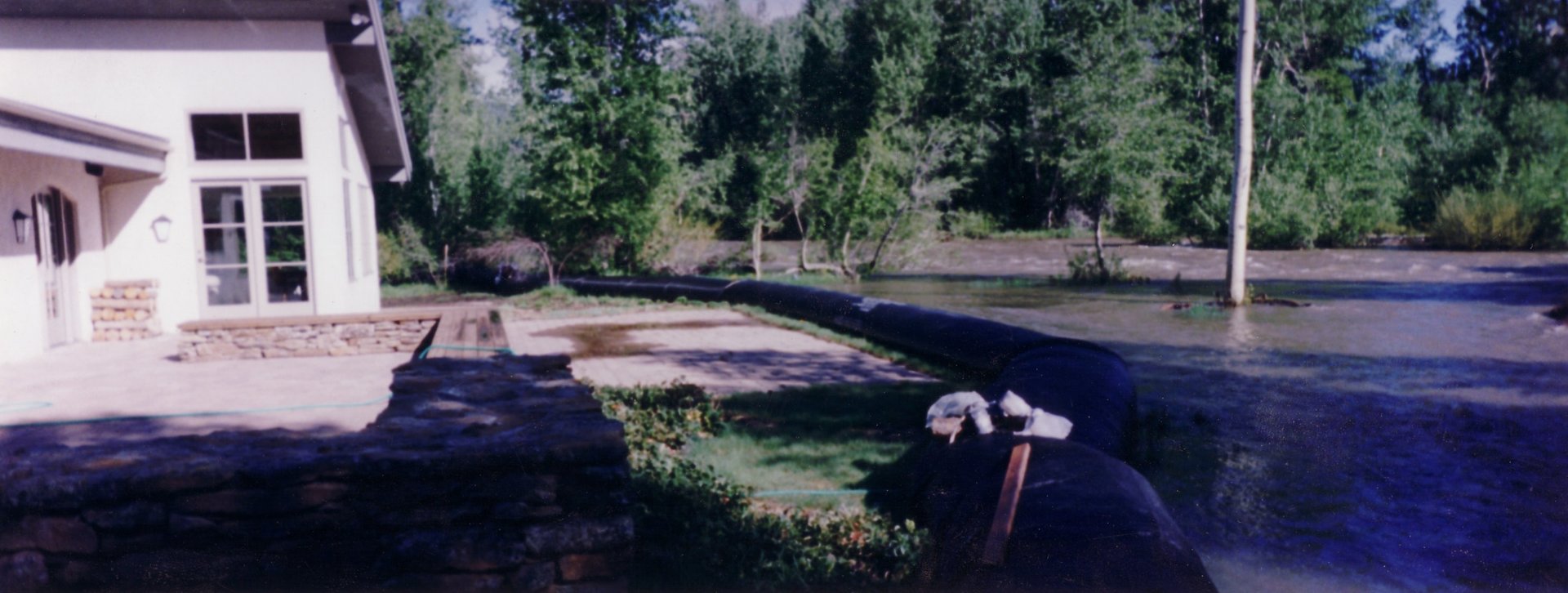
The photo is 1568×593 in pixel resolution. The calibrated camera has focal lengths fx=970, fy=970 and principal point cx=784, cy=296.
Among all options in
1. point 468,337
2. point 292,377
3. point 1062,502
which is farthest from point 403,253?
point 1062,502

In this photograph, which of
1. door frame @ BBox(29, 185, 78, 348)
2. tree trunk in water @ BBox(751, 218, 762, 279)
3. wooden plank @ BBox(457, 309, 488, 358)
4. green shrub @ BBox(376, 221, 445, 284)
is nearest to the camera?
wooden plank @ BBox(457, 309, 488, 358)

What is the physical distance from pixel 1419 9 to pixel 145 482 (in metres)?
46.5

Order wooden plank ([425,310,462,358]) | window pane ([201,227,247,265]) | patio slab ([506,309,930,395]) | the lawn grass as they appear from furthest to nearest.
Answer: window pane ([201,227,247,265])
patio slab ([506,309,930,395])
wooden plank ([425,310,462,358])
the lawn grass

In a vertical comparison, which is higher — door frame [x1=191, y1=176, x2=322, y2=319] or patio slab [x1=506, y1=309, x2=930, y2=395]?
door frame [x1=191, y1=176, x2=322, y2=319]

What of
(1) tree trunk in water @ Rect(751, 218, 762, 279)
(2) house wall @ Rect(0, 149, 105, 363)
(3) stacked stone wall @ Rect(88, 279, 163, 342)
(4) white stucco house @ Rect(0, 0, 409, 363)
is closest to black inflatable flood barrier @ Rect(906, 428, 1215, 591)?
(2) house wall @ Rect(0, 149, 105, 363)

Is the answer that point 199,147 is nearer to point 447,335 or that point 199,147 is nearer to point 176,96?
point 176,96

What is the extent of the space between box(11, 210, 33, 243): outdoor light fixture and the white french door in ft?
6.95

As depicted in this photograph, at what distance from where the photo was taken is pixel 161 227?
1099 cm

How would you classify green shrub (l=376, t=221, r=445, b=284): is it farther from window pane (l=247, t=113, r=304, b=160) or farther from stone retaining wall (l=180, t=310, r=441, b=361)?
stone retaining wall (l=180, t=310, r=441, b=361)

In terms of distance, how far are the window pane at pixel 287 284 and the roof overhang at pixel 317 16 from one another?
2726 millimetres

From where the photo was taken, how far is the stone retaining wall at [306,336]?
9500 millimetres

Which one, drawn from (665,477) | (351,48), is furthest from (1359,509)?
(351,48)

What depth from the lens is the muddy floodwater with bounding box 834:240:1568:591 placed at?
4.40 m

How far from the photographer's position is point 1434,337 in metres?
11.5
